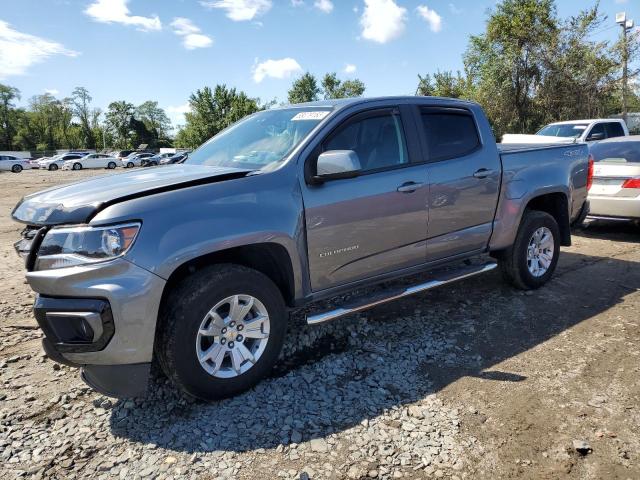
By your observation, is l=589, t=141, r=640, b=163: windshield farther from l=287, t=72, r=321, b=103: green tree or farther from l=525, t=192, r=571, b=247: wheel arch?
l=287, t=72, r=321, b=103: green tree

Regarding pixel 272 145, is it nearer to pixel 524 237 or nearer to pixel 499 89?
pixel 524 237

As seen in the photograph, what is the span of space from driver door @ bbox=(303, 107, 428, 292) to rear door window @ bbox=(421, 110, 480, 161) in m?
0.24

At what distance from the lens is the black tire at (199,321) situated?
9.27ft

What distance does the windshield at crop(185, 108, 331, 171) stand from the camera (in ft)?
11.8

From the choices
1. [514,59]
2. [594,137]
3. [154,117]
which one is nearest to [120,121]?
[154,117]

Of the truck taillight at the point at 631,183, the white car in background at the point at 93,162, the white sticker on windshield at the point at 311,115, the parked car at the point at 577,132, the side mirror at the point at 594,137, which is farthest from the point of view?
the white car in background at the point at 93,162

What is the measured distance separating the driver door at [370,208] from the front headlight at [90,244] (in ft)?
3.92

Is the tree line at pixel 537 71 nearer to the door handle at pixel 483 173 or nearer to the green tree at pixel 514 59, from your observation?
the green tree at pixel 514 59

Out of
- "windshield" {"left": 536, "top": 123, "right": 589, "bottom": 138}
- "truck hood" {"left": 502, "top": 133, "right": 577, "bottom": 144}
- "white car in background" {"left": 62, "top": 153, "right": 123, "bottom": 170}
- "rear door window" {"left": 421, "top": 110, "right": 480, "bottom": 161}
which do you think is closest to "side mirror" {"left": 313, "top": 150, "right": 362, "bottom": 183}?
"rear door window" {"left": 421, "top": 110, "right": 480, "bottom": 161}

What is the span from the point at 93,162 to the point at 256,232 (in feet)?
176

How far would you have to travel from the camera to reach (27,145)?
87688 mm

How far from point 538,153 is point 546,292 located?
4.86ft

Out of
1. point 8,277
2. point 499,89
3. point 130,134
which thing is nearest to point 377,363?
point 8,277

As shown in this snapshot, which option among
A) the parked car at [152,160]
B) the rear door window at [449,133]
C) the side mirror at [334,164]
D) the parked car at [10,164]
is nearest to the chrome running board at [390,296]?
the side mirror at [334,164]
